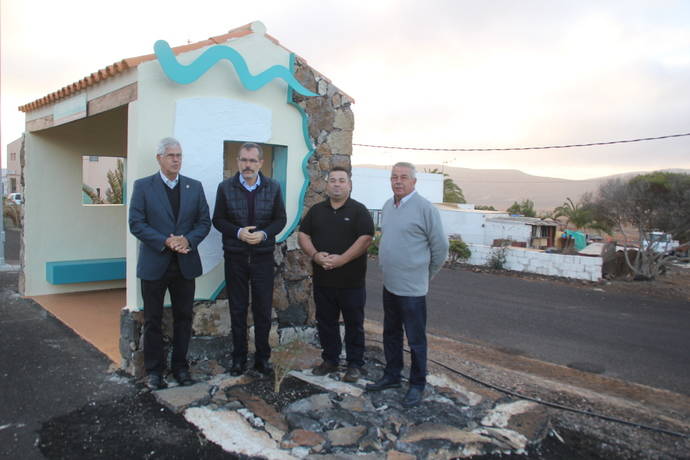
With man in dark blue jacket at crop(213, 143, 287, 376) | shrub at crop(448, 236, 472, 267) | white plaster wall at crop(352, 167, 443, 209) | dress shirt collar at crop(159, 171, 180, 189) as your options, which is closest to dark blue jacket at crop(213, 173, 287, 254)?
man in dark blue jacket at crop(213, 143, 287, 376)

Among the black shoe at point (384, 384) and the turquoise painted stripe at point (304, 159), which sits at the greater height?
the turquoise painted stripe at point (304, 159)

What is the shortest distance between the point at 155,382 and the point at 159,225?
123cm

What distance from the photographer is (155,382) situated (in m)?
4.08

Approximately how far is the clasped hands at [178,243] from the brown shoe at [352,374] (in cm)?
169

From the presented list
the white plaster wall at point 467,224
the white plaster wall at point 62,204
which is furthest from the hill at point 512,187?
the white plaster wall at point 62,204

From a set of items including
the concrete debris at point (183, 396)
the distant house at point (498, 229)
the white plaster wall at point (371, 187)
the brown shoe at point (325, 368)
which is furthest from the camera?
the white plaster wall at point (371, 187)

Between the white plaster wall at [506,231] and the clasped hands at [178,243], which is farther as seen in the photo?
the white plaster wall at [506,231]

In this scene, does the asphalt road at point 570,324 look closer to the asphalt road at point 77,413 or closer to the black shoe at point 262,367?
the black shoe at point 262,367

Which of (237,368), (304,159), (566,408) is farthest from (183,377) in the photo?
(566,408)

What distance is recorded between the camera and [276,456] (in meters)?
3.19

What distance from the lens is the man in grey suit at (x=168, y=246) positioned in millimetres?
3908

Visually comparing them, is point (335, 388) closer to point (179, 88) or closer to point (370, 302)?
point (179, 88)

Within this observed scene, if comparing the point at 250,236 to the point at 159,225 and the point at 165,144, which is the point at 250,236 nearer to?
the point at 159,225

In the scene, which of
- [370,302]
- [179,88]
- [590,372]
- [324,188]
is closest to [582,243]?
[370,302]
